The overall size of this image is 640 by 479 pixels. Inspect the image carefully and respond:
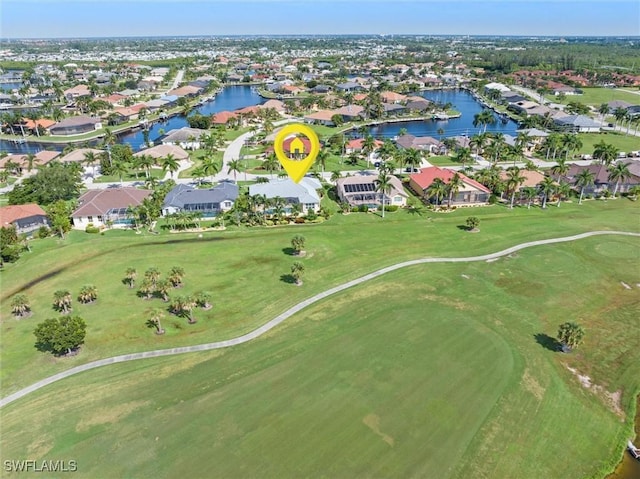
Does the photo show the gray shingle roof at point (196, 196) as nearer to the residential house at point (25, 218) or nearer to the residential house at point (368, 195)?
the residential house at point (25, 218)

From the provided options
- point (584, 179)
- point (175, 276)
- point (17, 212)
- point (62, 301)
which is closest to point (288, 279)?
point (175, 276)

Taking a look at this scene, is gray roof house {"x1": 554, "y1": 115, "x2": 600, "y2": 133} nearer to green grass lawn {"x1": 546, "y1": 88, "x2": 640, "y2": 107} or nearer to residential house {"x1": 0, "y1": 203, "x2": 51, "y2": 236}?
green grass lawn {"x1": 546, "y1": 88, "x2": 640, "y2": 107}

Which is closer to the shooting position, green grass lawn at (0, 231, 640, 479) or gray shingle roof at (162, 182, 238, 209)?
green grass lawn at (0, 231, 640, 479)

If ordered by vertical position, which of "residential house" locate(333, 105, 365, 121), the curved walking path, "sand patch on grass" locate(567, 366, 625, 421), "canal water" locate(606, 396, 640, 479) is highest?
"residential house" locate(333, 105, 365, 121)

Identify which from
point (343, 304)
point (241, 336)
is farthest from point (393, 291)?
point (241, 336)

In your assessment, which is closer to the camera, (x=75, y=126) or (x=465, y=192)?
(x=465, y=192)

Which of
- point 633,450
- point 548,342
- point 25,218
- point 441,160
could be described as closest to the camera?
point 633,450

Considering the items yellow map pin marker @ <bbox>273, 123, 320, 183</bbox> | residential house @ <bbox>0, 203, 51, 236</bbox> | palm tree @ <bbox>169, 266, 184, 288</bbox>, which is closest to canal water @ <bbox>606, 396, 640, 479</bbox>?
palm tree @ <bbox>169, 266, 184, 288</bbox>

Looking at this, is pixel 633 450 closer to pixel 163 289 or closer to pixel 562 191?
pixel 163 289
